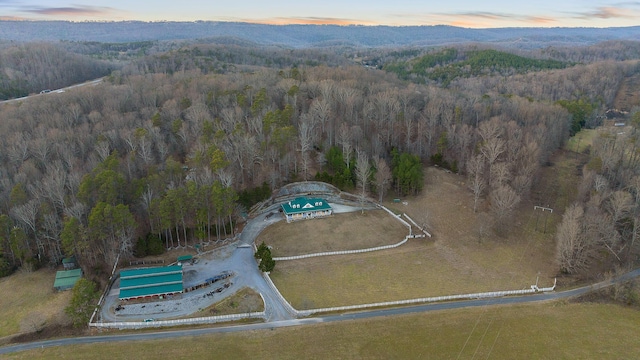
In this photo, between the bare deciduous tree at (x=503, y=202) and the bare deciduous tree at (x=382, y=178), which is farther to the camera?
the bare deciduous tree at (x=382, y=178)

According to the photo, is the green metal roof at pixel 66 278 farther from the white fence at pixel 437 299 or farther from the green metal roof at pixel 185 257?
the white fence at pixel 437 299

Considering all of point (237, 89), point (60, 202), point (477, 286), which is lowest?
point (477, 286)

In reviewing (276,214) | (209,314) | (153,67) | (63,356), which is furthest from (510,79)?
(63,356)

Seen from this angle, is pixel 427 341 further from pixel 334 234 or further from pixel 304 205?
pixel 304 205

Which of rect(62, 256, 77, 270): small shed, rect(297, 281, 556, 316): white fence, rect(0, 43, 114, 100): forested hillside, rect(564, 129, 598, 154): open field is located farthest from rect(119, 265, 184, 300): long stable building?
rect(0, 43, 114, 100): forested hillside

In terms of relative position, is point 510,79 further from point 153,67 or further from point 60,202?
point 60,202

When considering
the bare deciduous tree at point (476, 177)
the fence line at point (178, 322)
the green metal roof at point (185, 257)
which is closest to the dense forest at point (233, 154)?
the bare deciduous tree at point (476, 177)

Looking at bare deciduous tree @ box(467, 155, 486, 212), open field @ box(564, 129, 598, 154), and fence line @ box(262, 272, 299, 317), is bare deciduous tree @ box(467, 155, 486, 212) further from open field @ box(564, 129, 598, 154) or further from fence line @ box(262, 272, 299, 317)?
open field @ box(564, 129, 598, 154)
